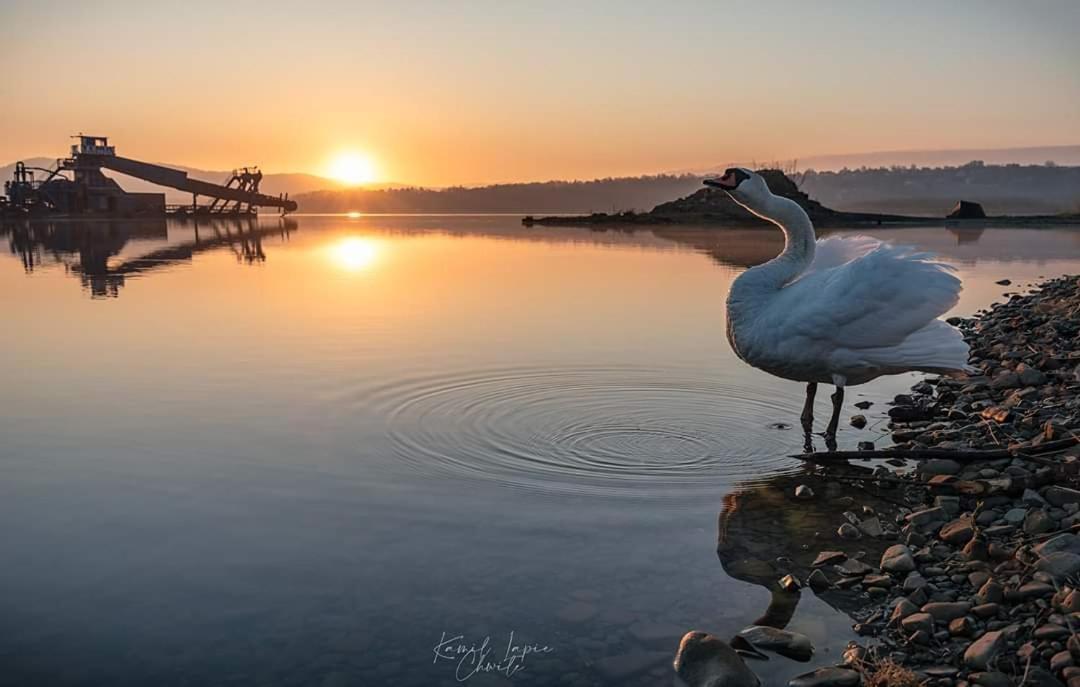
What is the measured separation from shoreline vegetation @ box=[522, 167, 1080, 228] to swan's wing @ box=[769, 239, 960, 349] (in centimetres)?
7833

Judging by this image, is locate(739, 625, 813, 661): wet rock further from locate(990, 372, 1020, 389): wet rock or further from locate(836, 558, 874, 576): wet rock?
locate(990, 372, 1020, 389): wet rock

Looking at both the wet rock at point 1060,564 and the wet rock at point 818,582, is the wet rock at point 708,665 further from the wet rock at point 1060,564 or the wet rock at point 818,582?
the wet rock at point 1060,564

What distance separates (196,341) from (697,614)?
39.1 ft

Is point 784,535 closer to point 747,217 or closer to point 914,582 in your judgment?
point 914,582

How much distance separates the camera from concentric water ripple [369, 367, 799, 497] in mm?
7688

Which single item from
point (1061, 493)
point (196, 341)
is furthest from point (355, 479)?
point (196, 341)

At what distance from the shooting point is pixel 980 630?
4.61 metres

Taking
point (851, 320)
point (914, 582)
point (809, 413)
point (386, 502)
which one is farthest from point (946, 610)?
point (809, 413)

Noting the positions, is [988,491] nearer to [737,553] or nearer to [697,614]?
[737,553]

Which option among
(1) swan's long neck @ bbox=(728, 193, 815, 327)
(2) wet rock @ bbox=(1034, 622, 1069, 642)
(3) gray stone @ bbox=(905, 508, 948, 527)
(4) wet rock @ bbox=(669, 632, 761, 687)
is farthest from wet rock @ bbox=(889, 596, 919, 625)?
(1) swan's long neck @ bbox=(728, 193, 815, 327)

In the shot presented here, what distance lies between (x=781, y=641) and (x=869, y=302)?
4.37 m

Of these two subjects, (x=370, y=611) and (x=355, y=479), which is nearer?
(x=370, y=611)

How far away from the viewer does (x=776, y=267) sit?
29.1 feet

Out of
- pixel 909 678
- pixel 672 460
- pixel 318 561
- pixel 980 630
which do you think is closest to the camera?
pixel 909 678
